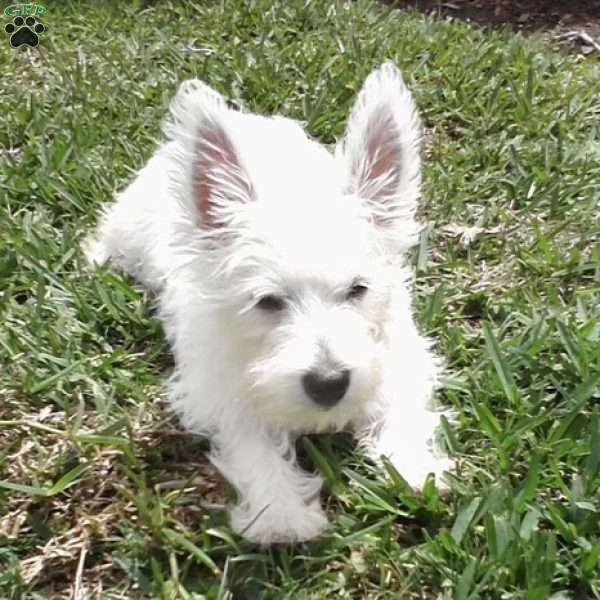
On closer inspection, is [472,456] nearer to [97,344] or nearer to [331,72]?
[97,344]

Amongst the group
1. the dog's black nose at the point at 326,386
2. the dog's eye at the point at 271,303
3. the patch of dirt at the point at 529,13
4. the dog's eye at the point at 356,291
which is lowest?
the dog's black nose at the point at 326,386

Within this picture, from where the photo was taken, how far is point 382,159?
2.65 m

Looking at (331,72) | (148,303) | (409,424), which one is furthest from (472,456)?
(331,72)

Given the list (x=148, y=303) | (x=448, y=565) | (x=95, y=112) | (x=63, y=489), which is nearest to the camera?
(x=448, y=565)

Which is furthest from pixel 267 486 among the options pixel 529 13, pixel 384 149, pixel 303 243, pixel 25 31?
pixel 529 13

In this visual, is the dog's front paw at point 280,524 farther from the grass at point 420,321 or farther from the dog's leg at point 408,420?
the dog's leg at point 408,420

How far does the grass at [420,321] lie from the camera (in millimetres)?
2355

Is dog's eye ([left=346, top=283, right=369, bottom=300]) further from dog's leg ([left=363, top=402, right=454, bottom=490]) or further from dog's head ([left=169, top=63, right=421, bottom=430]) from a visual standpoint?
dog's leg ([left=363, top=402, right=454, bottom=490])

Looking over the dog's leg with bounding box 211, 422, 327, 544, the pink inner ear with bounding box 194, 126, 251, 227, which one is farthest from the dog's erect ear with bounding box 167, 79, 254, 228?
the dog's leg with bounding box 211, 422, 327, 544

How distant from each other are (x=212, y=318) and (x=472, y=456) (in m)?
0.92

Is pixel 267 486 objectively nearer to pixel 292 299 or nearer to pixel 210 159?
pixel 292 299

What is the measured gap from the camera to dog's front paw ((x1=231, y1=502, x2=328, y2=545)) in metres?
2.38

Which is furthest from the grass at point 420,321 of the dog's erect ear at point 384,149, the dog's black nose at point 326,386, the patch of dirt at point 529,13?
the patch of dirt at point 529,13

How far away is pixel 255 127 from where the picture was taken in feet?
10.2
